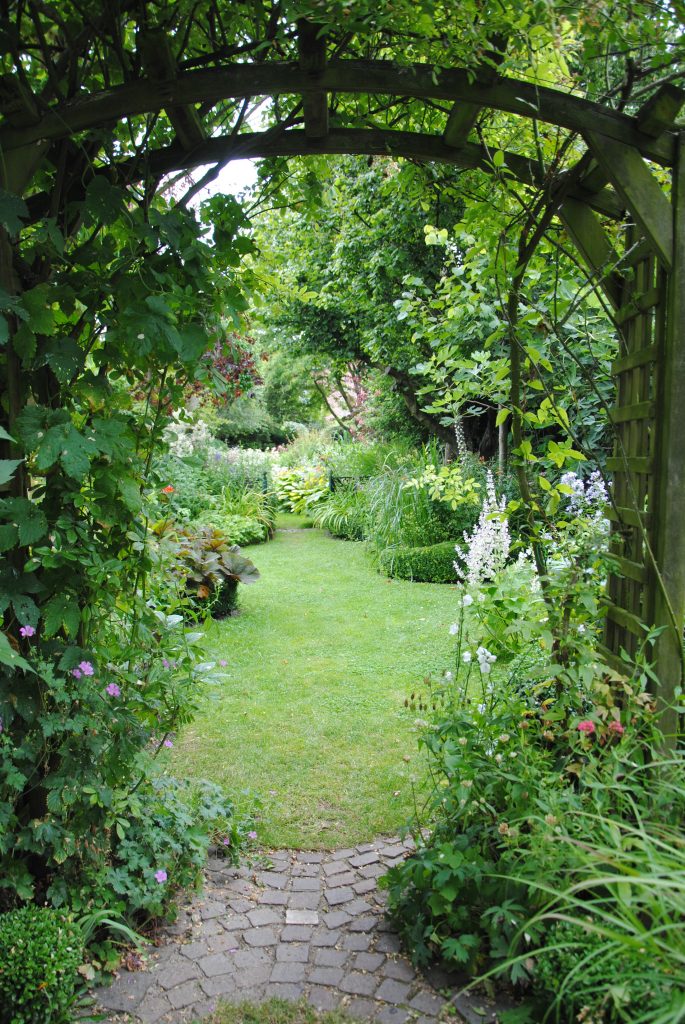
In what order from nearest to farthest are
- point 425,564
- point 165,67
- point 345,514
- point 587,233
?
point 165,67
point 587,233
point 425,564
point 345,514

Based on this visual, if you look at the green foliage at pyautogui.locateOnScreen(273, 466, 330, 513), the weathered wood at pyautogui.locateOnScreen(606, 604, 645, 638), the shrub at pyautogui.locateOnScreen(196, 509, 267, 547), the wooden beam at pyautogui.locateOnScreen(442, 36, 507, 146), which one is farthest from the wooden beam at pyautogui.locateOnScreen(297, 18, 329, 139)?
the green foliage at pyautogui.locateOnScreen(273, 466, 330, 513)

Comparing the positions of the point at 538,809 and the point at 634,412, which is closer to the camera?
the point at 538,809

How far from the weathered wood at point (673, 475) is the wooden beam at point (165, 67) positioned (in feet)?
5.06

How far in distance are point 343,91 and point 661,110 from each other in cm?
95

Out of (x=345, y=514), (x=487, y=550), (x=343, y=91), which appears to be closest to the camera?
(x=343, y=91)

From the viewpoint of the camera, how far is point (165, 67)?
2.10m

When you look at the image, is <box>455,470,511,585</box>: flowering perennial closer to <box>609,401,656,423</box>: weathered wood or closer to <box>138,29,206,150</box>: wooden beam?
<box>609,401,656,423</box>: weathered wood

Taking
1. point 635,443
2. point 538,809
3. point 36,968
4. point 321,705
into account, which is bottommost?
point 321,705

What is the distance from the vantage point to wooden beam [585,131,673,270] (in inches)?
89.3

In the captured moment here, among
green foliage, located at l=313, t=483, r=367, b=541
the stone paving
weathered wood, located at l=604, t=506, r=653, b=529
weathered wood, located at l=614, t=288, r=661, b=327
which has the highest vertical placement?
weathered wood, located at l=614, t=288, r=661, b=327

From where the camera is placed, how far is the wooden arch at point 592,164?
6.97 ft

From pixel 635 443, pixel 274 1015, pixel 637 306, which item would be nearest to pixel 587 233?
pixel 637 306

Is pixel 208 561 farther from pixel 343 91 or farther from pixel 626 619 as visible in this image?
pixel 343 91

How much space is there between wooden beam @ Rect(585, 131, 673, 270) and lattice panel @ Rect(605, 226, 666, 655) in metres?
0.12
